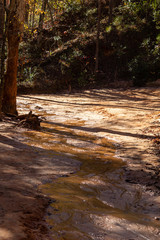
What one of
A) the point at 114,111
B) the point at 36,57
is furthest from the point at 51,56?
the point at 114,111

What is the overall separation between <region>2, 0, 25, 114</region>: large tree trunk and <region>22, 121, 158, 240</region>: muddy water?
3301 millimetres

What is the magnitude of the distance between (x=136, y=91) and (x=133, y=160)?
41.3ft

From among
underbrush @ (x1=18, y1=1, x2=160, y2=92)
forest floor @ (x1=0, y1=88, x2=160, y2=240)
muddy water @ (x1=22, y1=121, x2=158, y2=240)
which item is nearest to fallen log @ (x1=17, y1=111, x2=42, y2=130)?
forest floor @ (x1=0, y1=88, x2=160, y2=240)

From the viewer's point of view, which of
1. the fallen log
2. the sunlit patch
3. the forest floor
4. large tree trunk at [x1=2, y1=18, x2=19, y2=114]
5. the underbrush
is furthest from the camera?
the underbrush

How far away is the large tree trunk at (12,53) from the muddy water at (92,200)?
3301 millimetres

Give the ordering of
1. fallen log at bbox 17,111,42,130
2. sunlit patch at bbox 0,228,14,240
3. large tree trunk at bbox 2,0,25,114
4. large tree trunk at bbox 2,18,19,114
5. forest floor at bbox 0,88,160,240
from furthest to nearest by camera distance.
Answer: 1. large tree trunk at bbox 2,18,19,114
2. large tree trunk at bbox 2,0,25,114
3. fallen log at bbox 17,111,42,130
4. forest floor at bbox 0,88,160,240
5. sunlit patch at bbox 0,228,14,240

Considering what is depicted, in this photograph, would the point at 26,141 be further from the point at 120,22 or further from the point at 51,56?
the point at 120,22

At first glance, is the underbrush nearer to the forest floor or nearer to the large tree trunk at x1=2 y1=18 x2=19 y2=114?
the large tree trunk at x1=2 y1=18 x2=19 y2=114

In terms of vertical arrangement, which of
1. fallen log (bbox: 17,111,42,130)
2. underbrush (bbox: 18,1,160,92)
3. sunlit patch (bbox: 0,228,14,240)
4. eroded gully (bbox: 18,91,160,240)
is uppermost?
underbrush (bbox: 18,1,160,92)

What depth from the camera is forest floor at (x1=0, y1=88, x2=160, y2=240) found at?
6.97ft

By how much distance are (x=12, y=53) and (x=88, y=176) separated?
587 cm

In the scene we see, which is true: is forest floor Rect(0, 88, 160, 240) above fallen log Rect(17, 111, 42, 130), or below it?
below

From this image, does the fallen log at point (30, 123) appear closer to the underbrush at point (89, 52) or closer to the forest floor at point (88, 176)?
the forest floor at point (88, 176)

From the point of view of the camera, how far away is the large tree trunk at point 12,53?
767cm
